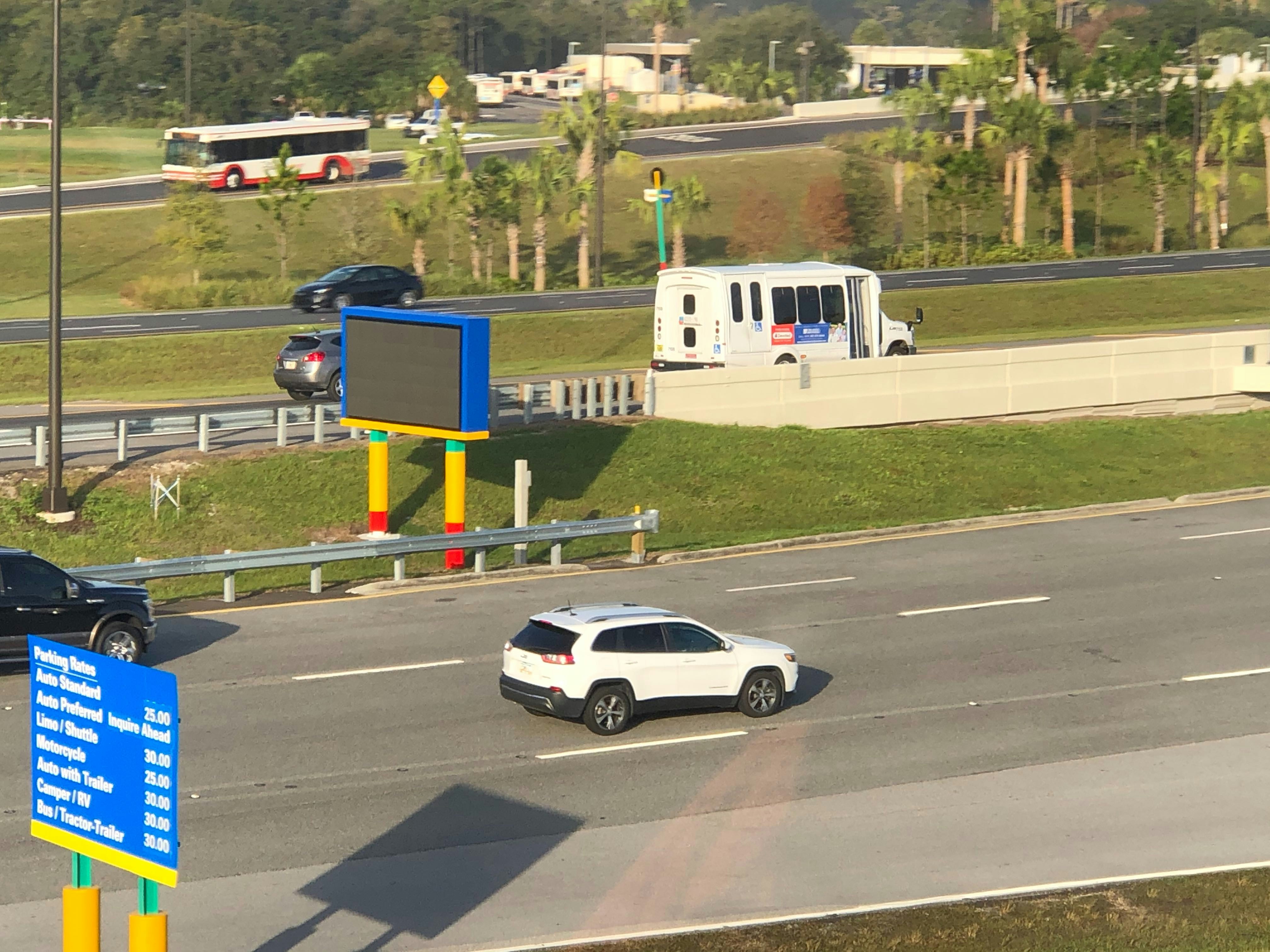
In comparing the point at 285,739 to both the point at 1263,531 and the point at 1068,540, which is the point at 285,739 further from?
A: the point at 1263,531

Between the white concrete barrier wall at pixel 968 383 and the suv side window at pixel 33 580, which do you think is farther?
the white concrete barrier wall at pixel 968 383

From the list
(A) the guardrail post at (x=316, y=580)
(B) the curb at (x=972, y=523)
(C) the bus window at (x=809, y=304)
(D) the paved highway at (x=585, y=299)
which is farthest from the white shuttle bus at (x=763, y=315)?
(D) the paved highway at (x=585, y=299)

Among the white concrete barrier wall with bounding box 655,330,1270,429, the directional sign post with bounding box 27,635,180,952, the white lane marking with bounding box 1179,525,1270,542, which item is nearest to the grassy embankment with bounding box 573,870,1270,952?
the directional sign post with bounding box 27,635,180,952

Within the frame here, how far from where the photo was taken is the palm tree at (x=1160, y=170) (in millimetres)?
75625

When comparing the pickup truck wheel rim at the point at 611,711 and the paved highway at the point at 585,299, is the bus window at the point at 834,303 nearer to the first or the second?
the paved highway at the point at 585,299

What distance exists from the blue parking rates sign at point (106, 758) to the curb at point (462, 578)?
15315mm

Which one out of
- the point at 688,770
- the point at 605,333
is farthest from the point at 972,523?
the point at 605,333

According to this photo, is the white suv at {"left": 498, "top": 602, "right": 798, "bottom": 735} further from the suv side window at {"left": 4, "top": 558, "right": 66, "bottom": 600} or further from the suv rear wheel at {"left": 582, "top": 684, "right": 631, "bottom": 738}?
the suv side window at {"left": 4, "top": 558, "right": 66, "bottom": 600}

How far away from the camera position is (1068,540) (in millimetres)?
31062

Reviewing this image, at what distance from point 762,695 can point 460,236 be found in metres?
56.5

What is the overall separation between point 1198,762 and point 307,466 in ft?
60.1

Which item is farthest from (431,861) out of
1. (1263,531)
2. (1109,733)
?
(1263,531)

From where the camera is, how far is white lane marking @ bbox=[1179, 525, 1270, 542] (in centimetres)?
3133

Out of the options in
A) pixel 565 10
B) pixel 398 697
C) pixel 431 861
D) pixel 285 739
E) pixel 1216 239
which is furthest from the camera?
pixel 565 10
